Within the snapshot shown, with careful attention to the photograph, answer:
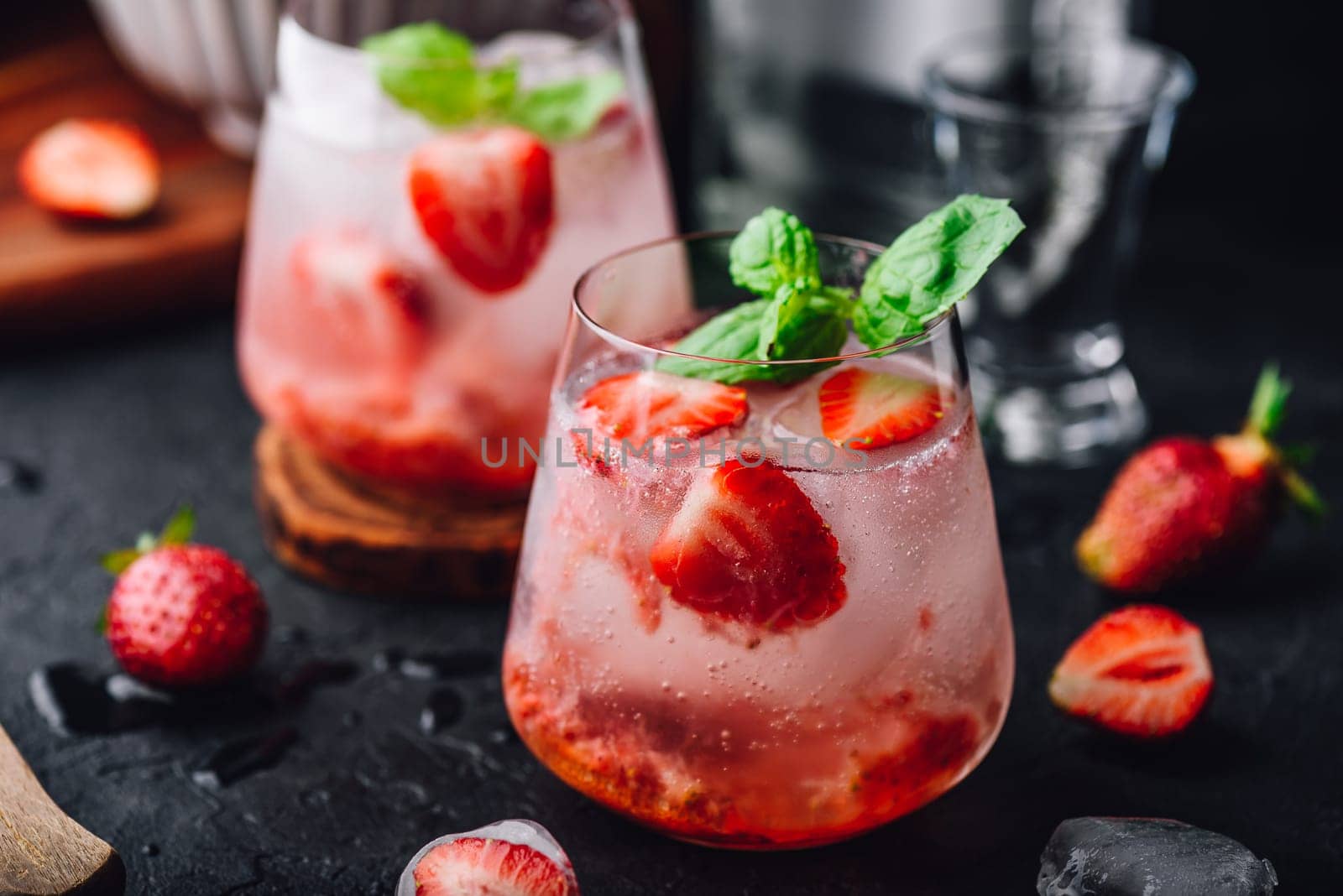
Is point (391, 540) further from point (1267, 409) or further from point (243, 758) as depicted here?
point (1267, 409)

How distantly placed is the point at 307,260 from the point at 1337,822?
963 mm

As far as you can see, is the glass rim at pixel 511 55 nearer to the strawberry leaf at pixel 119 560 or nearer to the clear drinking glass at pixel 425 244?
the clear drinking glass at pixel 425 244

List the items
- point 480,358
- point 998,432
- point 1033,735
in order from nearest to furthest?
point 1033,735 < point 480,358 < point 998,432

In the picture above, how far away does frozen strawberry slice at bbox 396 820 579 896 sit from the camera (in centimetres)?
93

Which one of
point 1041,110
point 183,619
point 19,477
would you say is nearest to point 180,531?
point 183,619

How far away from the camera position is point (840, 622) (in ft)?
3.05

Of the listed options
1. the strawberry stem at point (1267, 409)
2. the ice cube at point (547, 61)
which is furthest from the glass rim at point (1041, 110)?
the ice cube at point (547, 61)

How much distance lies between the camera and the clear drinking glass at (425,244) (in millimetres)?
1254

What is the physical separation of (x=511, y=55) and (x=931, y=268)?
571mm

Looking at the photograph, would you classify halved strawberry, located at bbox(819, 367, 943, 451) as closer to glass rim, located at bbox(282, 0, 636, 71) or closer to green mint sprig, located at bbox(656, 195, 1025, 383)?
green mint sprig, located at bbox(656, 195, 1025, 383)

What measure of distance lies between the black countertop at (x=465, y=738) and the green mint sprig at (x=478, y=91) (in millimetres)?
449

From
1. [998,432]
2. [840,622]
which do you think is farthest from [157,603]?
[998,432]

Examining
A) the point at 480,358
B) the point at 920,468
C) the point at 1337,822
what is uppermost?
the point at 920,468

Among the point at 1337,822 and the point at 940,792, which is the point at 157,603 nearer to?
the point at 940,792
